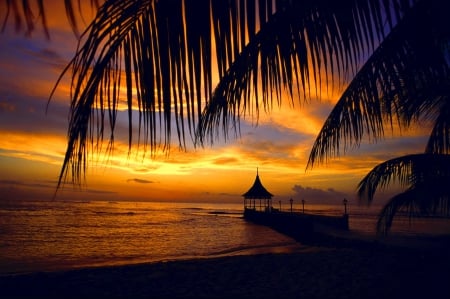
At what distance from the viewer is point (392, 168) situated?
6934mm

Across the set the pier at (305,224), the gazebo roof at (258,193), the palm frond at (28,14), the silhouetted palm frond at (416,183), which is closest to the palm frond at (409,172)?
the silhouetted palm frond at (416,183)

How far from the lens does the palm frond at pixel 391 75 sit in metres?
1.66

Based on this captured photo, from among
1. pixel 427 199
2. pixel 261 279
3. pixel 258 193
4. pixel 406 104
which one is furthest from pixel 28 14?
pixel 258 193

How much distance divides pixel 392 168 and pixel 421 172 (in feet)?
2.87

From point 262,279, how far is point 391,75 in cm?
1131

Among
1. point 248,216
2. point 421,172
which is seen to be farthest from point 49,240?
point 421,172

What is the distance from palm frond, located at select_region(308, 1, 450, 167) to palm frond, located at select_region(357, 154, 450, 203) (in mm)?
3021

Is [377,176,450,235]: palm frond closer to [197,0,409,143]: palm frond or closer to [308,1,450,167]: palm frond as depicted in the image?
[308,1,450,167]: palm frond

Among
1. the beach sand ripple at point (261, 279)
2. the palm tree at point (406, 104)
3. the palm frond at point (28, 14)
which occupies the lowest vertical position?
the beach sand ripple at point (261, 279)

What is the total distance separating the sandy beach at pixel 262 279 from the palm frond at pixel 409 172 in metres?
2.62

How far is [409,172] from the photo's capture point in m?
6.62

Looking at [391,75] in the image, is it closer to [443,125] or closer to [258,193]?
[443,125]

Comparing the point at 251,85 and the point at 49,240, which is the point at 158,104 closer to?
the point at 251,85

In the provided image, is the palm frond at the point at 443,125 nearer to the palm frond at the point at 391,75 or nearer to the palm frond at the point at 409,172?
the palm frond at the point at 409,172
